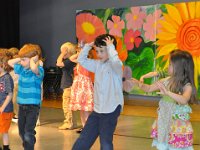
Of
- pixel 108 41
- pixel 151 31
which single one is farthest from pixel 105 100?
pixel 151 31

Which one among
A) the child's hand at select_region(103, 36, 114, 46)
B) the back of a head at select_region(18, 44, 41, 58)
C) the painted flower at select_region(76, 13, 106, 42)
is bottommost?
the back of a head at select_region(18, 44, 41, 58)

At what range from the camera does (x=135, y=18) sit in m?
10.0

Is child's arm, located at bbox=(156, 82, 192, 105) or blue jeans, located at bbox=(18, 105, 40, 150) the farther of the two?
blue jeans, located at bbox=(18, 105, 40, 150)

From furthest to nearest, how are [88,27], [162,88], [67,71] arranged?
[88,27]
[67,71]
[162,88]

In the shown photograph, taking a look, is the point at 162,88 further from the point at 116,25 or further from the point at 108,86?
the point at 116,25

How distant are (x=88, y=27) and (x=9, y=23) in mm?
2654

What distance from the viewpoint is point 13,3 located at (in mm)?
12250

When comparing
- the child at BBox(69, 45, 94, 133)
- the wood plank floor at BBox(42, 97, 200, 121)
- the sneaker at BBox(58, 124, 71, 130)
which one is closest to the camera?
the child at BBox(69, 45, 94, 133)

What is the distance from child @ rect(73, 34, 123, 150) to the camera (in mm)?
3842

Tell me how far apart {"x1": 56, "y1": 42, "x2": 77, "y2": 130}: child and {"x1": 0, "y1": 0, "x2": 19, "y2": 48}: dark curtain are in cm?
581

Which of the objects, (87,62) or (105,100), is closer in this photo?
(105,100)

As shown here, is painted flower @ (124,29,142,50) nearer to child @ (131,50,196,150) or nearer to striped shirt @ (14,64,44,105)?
striped shirt @ (14,64,44,105)

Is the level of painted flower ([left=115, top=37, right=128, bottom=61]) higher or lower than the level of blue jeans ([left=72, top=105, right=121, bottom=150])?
higher

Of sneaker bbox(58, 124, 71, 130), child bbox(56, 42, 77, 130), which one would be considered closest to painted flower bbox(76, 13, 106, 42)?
child bbox(56, 42, 77, 130)
